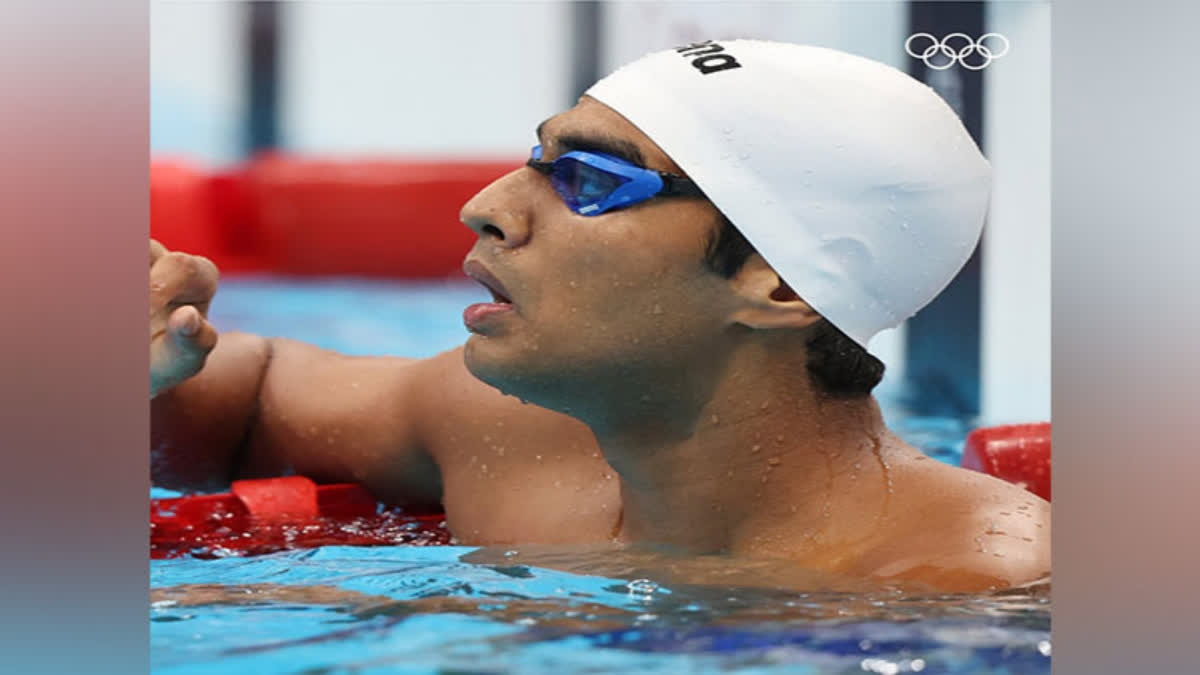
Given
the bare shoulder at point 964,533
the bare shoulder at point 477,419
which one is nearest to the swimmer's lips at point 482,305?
the bare shoulder at point 477,419

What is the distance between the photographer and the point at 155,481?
3303 millimetres

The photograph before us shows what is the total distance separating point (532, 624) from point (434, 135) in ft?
13.3

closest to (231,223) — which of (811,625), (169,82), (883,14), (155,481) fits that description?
(169,82)

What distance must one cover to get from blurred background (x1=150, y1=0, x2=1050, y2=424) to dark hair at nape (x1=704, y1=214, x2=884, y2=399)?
2.61 feet

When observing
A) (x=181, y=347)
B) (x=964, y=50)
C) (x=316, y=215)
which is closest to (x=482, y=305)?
(x=181, y=347)

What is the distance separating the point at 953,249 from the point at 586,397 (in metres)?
0.62

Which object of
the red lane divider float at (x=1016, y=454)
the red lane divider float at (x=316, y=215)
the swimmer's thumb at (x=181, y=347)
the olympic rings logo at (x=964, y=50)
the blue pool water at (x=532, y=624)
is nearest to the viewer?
the blue pool water at (x=532, y=624)

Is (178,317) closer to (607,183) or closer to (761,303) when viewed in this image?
(607,183)

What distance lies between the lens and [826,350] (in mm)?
2295

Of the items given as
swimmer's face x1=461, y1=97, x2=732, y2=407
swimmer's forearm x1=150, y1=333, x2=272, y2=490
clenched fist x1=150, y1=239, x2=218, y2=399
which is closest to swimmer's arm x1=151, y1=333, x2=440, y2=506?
swimmer's forearm x1=150, y1=333, x2=272, y2=490

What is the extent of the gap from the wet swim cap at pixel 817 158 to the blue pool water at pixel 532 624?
512mm

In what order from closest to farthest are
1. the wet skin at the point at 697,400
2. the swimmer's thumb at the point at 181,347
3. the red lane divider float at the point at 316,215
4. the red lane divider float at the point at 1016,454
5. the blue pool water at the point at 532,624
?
the blue pool water at the point at 532,624, the wet skin at the point at 697,400, the swimmer's thumb at the point at 181,347, the red lane divider float at the point at 1016,454, the red lane divider float at the point at 316,215

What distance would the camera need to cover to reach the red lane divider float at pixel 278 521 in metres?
2.74

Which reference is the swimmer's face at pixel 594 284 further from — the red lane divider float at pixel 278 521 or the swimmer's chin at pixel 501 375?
the red lane divider float at pixel 278 521
